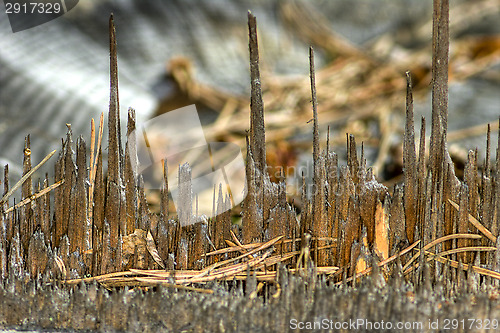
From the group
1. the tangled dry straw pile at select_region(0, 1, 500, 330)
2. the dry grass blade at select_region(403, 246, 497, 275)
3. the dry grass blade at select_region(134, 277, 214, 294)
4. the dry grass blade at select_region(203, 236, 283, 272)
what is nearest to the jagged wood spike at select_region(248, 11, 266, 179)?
the tangled dry straw pile at select_region(0, 1, 500, 330)

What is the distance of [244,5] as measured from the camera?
3566 millimetres

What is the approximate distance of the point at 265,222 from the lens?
104 centimetres

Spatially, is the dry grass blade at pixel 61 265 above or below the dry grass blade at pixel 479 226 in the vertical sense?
below

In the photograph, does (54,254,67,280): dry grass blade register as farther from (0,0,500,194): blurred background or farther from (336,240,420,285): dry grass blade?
(0,0,500,194): blurred background

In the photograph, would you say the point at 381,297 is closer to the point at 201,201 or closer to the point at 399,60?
the point at 201,201

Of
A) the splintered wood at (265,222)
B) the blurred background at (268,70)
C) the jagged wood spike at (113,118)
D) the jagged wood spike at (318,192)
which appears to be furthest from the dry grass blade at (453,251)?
the blurred background at (268,70)

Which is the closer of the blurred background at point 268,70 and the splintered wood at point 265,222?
the splintered wood at point 265,222

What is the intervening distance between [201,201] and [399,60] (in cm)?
190

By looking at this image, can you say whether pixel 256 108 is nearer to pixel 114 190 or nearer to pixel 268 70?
pixel 114 190

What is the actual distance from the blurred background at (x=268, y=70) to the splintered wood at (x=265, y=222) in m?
0.87

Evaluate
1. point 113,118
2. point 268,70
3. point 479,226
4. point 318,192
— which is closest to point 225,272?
point 318,192

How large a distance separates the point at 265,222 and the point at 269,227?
1 cm

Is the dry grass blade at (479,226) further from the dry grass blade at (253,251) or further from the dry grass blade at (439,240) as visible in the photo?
the dry grass blade at (253,251)

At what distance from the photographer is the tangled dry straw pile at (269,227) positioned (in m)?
0.99
